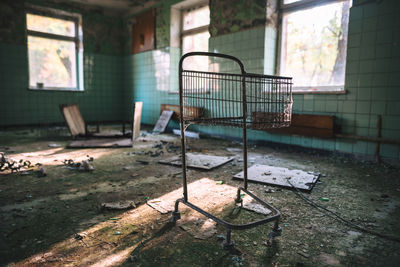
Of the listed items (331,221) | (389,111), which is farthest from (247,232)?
(389,111)

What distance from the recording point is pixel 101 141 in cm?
522

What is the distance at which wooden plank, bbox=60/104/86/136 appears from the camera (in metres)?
5.32

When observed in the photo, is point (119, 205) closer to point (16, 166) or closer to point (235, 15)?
point (16, 166)

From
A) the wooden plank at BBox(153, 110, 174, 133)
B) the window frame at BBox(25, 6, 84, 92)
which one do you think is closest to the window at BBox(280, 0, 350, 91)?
the wooden plank at BBox(153, 110, 174, 133)

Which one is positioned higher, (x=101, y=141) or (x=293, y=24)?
(x=293, y=24)

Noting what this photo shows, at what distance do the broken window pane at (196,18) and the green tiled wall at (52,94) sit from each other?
2.95 meters

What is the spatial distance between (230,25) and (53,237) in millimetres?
4987

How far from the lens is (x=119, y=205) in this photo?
2215 millimetres

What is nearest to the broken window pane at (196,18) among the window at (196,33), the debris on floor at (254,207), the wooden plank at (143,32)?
A: the window at (196,33)

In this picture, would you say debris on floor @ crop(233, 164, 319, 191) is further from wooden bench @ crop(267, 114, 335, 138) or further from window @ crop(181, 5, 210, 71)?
window @ crop(181, 5, 210, 71)

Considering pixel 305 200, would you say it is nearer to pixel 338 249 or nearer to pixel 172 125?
pixel 338 249

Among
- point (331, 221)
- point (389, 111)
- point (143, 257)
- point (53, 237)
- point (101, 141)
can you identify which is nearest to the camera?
point (143, 257)

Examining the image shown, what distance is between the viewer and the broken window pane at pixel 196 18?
6.48 m

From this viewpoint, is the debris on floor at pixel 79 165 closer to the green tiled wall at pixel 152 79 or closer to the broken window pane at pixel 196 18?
the green tiled wall at pixel 152 79
